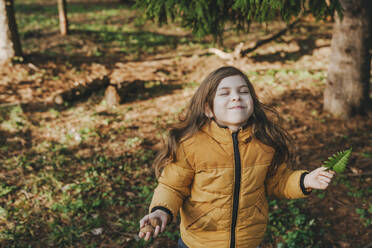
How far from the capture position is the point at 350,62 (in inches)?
193

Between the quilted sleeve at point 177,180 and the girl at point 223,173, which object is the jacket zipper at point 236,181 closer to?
the girl at point 223,173

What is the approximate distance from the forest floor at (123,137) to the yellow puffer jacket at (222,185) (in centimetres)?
148

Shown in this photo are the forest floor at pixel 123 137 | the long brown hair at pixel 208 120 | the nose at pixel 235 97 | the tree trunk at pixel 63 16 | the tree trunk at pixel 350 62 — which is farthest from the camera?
the tree trunk at pixel 63 16

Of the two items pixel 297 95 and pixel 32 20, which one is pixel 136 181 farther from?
pixel 32 20

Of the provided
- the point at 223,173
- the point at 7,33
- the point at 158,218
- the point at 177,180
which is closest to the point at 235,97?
the point at 223,173

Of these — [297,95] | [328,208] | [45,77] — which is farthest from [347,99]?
[45,77]

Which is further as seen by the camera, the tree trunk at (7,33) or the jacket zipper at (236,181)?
the tree trunk at (7,33)

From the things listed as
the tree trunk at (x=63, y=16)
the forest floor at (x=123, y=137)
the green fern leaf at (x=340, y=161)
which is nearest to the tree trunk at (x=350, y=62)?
the forest floor at (x=123, y=137)

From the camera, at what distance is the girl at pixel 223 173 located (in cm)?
201

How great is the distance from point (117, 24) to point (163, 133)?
9.37m

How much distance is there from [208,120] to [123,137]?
3.38m

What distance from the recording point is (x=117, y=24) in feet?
42.3

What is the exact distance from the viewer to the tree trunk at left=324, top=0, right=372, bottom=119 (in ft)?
15.4

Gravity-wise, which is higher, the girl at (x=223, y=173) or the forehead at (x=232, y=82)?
the forehead at (x=232, y=82)
